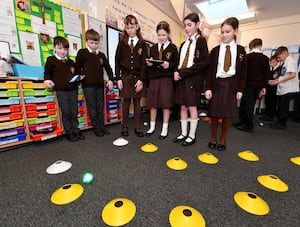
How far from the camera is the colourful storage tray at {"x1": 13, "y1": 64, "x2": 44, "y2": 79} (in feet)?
4.37

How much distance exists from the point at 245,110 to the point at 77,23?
7.69ft

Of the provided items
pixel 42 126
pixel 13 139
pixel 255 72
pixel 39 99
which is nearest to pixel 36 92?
pixel 39 99

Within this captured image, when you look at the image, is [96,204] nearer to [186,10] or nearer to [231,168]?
[231,168]

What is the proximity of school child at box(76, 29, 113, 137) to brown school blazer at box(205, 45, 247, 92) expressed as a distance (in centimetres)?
100

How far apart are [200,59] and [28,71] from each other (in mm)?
1528

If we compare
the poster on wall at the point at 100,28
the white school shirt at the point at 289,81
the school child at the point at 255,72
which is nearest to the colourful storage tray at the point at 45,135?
the poster on wall at the point at 100,28

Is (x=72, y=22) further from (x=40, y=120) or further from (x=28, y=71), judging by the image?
(x=40, y=120)

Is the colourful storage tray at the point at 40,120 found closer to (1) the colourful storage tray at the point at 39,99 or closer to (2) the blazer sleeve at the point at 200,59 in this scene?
(1) the colourful storage tray at the point at 39,99

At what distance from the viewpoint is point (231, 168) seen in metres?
1.06

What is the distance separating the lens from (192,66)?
1.28 meters

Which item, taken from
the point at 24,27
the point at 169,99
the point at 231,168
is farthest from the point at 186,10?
the point at 231,168

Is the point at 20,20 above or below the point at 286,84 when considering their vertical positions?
above

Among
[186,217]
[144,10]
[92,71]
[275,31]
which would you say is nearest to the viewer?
[186,217]

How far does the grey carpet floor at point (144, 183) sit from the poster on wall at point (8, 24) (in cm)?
97
